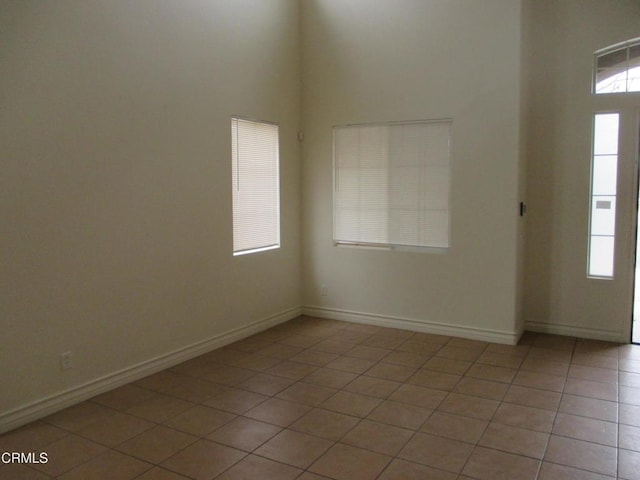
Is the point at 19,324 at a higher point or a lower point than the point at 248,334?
higher

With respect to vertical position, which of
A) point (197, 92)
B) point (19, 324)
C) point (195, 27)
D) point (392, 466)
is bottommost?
point (392, 466)

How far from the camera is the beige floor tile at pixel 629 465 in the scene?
2.69 meters

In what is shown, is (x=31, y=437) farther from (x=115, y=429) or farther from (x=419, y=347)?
(x=419, y=347)

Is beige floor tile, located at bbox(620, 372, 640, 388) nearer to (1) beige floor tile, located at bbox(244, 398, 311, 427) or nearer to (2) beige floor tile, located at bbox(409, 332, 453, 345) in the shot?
(2) beige floor tile, located at bbox(409, 332, 453, 345)

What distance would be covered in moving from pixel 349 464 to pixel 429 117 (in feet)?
11.0

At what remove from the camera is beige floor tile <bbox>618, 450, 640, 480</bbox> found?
2.69 m

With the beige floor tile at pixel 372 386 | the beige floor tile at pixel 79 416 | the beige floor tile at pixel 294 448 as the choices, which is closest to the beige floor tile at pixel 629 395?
the beige floor tile at pixel 372 386

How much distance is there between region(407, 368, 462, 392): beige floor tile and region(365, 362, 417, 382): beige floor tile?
0.06 metres

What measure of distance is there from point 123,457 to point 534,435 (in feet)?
7.62

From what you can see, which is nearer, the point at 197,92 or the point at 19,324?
the point at 19,324

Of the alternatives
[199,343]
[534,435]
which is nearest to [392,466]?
[534,435]

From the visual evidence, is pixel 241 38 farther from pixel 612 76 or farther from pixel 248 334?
pixel 612 76

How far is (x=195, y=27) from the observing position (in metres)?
4.35

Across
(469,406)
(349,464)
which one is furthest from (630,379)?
(349,464)
